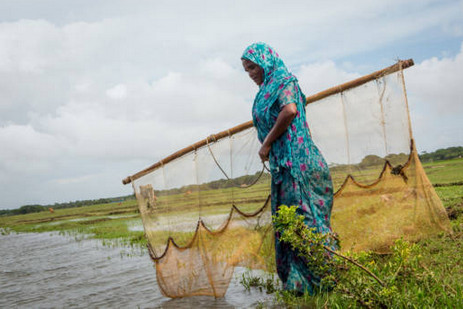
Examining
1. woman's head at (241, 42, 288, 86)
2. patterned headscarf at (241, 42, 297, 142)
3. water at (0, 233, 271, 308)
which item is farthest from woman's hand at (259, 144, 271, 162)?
water at (0, 233, 271, 308)

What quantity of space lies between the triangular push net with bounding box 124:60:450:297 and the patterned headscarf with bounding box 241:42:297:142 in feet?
2.38

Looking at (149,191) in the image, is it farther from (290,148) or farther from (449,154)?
(449,154)

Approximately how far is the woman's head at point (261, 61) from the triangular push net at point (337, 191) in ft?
2.70

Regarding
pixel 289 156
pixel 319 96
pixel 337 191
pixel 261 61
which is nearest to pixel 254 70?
pixel 261 61

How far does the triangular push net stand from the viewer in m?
3.41

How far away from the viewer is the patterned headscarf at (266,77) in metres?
2.70

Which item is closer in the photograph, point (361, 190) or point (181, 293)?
point (361, 190)

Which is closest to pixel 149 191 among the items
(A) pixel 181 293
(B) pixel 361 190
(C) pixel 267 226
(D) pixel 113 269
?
(A) pixel 181 293

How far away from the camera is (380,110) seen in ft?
11.2

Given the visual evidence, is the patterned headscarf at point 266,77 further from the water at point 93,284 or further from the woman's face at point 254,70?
the water at point 93,284

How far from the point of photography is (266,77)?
9.24 ft

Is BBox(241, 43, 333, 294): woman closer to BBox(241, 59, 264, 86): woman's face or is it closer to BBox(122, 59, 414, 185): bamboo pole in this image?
BBox(241, 59, 264, 86): woman's face

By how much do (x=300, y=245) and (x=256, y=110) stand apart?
119 centimetres

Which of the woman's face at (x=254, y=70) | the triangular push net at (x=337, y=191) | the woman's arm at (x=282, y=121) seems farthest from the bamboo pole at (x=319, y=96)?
the woman's arm at (x=282, y=121)
